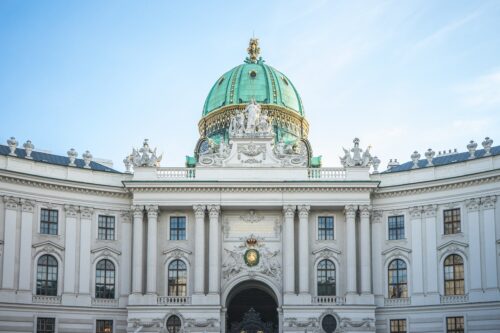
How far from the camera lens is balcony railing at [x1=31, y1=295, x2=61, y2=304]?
5825 cm

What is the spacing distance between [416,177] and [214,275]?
15767 millimetres

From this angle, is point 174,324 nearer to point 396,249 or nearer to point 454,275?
point 396,249

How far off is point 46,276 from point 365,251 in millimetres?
21803

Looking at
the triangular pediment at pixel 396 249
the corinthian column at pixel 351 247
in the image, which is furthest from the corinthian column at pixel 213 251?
the triangular pediment at pixel 396 249

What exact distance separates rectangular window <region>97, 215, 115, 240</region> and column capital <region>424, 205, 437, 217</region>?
2204 centimetres

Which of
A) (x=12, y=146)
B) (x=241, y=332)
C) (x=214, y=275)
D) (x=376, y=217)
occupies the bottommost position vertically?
(x=241, y=332)

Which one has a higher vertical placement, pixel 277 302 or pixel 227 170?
pixel 227 170

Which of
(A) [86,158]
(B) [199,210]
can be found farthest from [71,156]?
(B) [199,210]

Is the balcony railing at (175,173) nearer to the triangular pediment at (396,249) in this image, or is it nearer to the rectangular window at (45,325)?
the rectangular window at (45,325)

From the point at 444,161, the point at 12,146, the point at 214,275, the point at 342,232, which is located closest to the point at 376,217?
the point at 342,232

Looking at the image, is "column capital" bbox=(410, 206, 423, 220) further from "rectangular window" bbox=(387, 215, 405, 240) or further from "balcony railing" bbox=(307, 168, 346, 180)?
"balcony railing" bbox=(307, 168, 346, 180)

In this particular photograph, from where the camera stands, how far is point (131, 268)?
6128cm

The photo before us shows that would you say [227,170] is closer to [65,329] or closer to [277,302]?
[277,302]

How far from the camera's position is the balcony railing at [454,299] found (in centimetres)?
5822
